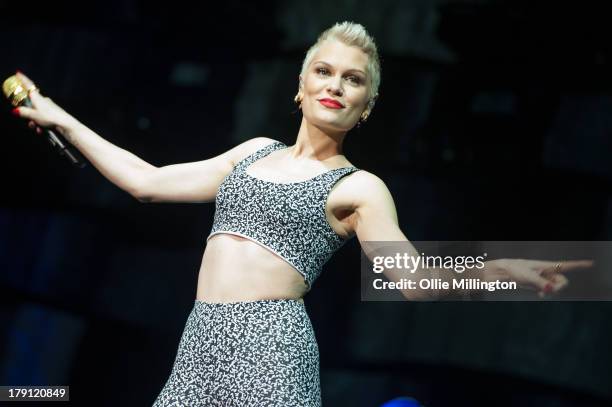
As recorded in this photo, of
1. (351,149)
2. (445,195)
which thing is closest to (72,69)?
(351,149)

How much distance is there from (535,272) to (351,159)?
138 cm

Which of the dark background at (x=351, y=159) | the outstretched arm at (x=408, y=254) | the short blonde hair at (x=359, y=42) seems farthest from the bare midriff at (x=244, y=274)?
the dark background at (x=351, y=159)

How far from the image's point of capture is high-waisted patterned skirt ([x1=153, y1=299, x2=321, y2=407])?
1.96m

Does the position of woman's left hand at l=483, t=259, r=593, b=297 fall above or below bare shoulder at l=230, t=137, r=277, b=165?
below

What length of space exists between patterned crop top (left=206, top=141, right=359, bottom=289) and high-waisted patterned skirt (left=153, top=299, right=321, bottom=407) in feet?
0.43

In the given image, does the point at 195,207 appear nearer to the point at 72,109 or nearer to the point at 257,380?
the point at 72,109

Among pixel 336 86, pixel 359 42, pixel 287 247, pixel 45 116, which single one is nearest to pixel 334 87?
pixel 336 86

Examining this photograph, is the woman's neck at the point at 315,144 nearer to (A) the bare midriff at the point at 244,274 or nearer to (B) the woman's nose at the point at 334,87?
(B) the woman's nose at the point at 334,87

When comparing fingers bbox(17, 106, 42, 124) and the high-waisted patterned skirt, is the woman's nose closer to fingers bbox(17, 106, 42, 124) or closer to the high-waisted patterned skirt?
the high-waisted patterned skirt

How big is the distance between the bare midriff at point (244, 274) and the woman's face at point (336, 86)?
0.36 metres

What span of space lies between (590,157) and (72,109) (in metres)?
1.96

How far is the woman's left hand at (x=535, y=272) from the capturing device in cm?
193

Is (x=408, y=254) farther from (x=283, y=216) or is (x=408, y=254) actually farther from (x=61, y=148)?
(x=61, y=148)

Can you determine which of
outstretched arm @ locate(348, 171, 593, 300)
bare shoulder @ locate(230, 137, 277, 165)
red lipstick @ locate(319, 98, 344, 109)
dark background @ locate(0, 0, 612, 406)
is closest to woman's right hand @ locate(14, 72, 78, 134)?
bare shoulder @ locate(230, 137, 277, 165)
